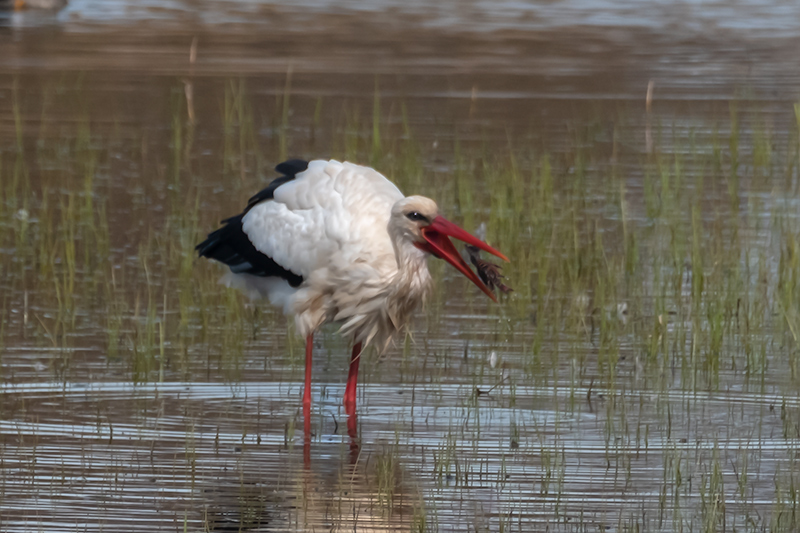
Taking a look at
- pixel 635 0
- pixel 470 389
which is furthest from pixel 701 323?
pixel 635 0

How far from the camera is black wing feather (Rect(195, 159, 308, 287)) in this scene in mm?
6957

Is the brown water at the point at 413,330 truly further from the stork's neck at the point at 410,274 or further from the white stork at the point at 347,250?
the stork's neck at the point at 410,274

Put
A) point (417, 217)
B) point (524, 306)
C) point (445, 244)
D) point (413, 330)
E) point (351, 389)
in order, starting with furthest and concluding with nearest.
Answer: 1. point (524, 306)
2. point (413, 330)
3. point (351, 389)
4. point (445, 244)
5. point (417, 217)

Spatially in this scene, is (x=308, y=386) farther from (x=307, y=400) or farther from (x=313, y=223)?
(x=313, y=223)

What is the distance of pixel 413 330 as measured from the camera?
25.2ft

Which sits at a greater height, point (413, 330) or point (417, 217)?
point (417, 217)

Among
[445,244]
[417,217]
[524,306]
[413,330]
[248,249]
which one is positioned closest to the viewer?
[417,217]

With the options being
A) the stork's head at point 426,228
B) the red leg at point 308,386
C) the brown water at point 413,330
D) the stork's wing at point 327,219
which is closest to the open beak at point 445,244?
the stork's head at point 426,228

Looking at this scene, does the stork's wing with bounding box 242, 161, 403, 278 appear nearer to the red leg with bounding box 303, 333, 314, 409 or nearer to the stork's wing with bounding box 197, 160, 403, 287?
the stork's wing with bounding box 197, 160, 403, 287

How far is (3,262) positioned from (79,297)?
2.75 ft

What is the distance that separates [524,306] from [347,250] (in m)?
1.72

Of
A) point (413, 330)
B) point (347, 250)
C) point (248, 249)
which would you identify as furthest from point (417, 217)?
point (413, 330)

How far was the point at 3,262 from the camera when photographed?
28.4ft

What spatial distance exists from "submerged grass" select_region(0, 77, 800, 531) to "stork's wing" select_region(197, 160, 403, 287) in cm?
51
